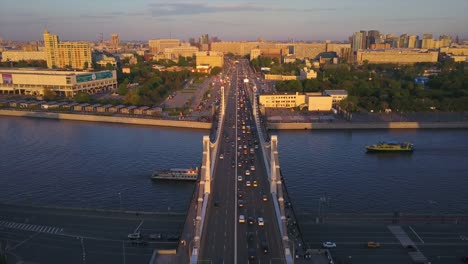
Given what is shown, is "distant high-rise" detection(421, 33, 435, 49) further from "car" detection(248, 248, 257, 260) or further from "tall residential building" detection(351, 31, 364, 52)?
"car" detection(248, 248, 257, 260)

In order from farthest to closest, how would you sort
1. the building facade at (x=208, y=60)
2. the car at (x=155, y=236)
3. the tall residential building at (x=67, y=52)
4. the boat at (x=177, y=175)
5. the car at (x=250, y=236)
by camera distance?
the building facade at (x=208, y=60) → the tall residential building at (x=67, y=52) → the boat at (x=177, y=175) → the car at (x=155, y=236) → the car at (x=250, y=236)

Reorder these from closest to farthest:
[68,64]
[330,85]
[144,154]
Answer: [144,154]
[330,85]
[68,64]

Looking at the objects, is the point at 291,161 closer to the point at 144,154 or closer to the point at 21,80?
the point at 144,154

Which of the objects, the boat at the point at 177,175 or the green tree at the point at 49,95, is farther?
the green tree at the point at 49,95

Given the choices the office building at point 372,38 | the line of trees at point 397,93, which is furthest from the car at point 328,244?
the office building at point 372,38

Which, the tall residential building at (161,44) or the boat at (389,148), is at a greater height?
the tall residential building at (161,44)

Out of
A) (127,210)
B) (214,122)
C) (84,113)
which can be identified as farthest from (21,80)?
(127,210)

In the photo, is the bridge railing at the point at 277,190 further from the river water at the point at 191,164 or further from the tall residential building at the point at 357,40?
the tall residential building at the point at 357,40
